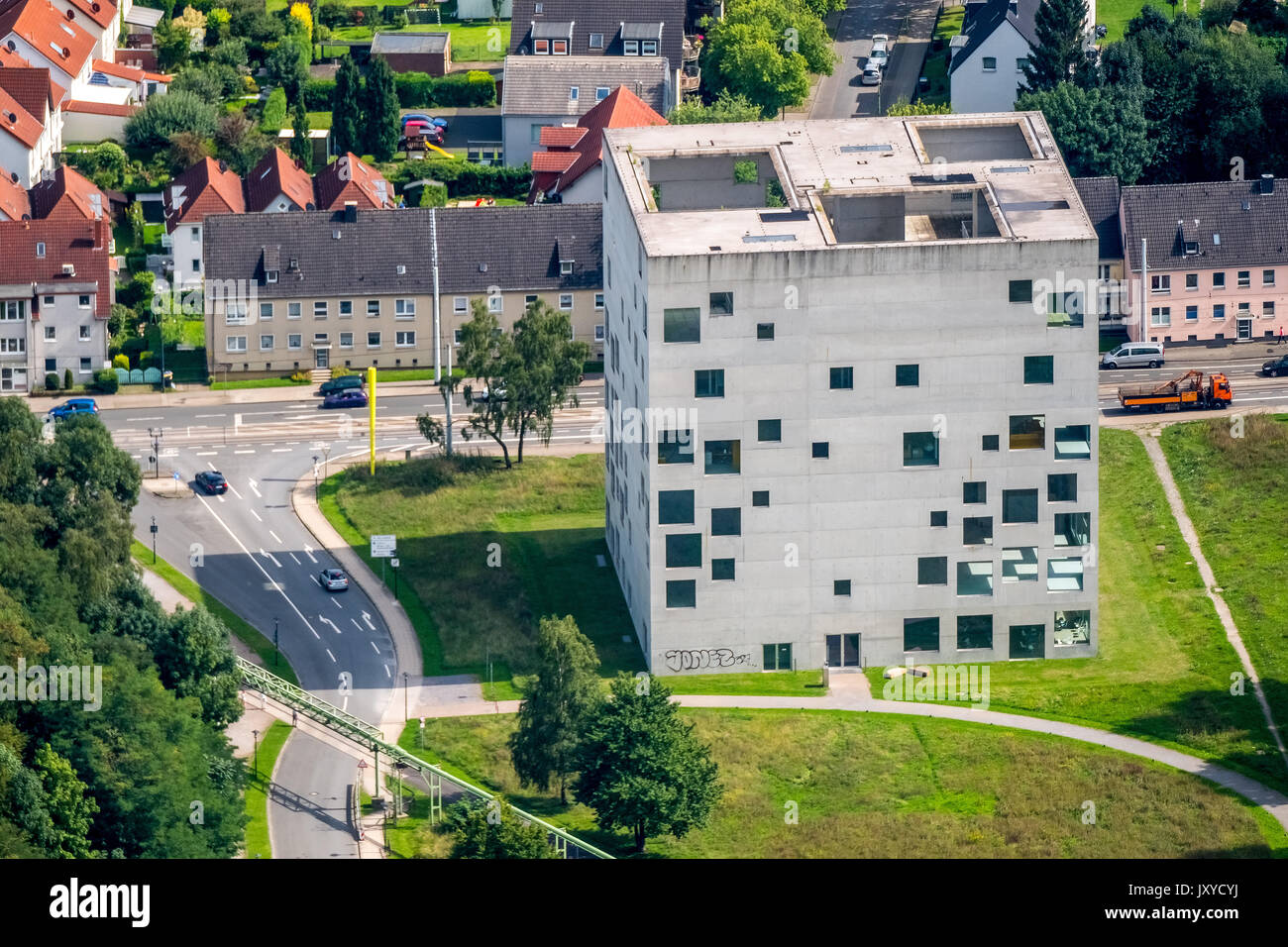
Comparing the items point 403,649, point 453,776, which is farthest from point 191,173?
point 453,776

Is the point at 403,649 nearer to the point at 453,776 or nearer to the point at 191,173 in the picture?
the point at 453,776

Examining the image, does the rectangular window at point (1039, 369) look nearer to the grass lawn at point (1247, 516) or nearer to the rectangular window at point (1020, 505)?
the rectangular window at point (1020, 505)

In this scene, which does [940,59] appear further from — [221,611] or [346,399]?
[221,611]

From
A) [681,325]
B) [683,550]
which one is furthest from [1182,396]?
[681,325]

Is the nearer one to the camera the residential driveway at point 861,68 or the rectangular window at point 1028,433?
the rectangular window at point 1028,433

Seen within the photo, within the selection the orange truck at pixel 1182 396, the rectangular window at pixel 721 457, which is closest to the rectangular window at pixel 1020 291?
the rectangular window at pixel 721 457
